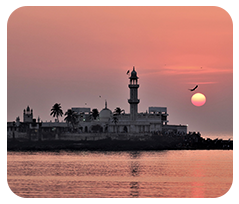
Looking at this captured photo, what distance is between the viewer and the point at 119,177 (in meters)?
76.3

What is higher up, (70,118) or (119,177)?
(70,118)

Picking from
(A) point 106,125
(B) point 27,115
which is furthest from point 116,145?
(B) point 27,115

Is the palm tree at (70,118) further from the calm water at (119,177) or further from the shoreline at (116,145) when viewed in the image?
the calm water at (119,177)

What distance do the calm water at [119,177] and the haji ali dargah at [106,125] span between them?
47.2 meters

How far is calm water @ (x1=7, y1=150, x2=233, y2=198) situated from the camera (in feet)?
206

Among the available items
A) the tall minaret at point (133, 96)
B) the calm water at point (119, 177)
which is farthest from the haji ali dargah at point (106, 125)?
the calm water at point (119, 177)

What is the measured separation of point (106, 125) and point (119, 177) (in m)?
96.5

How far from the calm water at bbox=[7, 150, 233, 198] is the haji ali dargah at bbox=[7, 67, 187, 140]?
4723cm

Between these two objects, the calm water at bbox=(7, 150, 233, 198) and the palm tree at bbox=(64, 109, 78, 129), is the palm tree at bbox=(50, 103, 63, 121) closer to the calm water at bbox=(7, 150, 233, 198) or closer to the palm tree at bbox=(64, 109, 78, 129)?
the palm tree at bbox=(64, 109, 78, 129)

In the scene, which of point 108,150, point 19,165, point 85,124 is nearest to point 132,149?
point 108,150

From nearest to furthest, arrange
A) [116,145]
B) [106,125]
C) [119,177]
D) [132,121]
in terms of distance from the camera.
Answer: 1. [119,177]
2. [116,145]
3. [132,121]
4. [106,125]

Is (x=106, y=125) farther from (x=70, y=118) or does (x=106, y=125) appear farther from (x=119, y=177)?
(x=119, y=177)

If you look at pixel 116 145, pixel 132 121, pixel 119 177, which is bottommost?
pixel 119 177

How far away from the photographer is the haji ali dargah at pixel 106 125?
15188 centimetres
